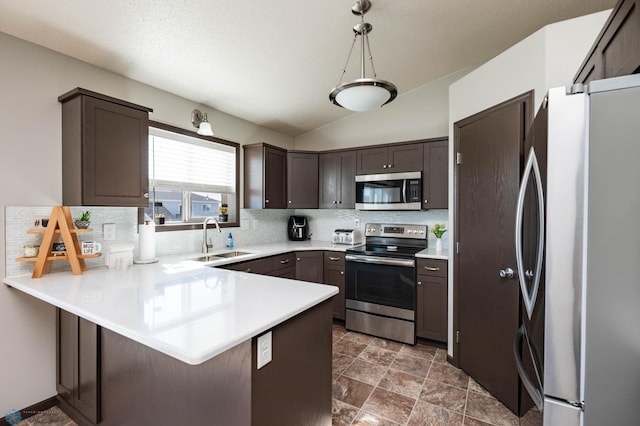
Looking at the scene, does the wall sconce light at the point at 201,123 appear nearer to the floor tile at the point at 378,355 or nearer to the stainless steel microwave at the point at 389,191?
the stainless steel microwave at the point at 389,191

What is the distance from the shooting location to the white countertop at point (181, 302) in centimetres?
100

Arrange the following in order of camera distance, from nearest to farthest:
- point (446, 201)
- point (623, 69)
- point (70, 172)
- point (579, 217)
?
point (579, 217) → point (623, 69) → point (70, 172) → point (446, 201)

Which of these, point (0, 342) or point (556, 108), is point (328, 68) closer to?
point (556, 108)

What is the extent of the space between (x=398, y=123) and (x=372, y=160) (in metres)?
0.67

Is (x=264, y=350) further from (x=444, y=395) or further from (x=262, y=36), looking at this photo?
(x=262, y=36)

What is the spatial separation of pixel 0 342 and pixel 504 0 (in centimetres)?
419

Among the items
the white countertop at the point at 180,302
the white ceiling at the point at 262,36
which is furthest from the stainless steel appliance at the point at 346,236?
the white countertop at the point at 180,302

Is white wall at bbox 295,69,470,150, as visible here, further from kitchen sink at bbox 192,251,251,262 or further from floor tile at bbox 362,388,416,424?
floor tile at bbox 362,388,416,424

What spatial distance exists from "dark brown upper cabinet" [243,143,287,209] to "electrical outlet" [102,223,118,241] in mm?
1538

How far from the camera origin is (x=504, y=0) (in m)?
2.14

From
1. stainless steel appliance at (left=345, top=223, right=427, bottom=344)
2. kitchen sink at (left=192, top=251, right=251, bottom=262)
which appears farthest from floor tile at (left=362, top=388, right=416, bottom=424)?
kitchen sink at (left=192, top=251, right=251, bottom=262)

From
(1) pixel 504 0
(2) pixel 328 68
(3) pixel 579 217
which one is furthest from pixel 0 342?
(1) pixel 504 0

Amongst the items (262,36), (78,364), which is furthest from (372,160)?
(78,364)

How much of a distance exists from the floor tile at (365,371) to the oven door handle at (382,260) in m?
0.99
